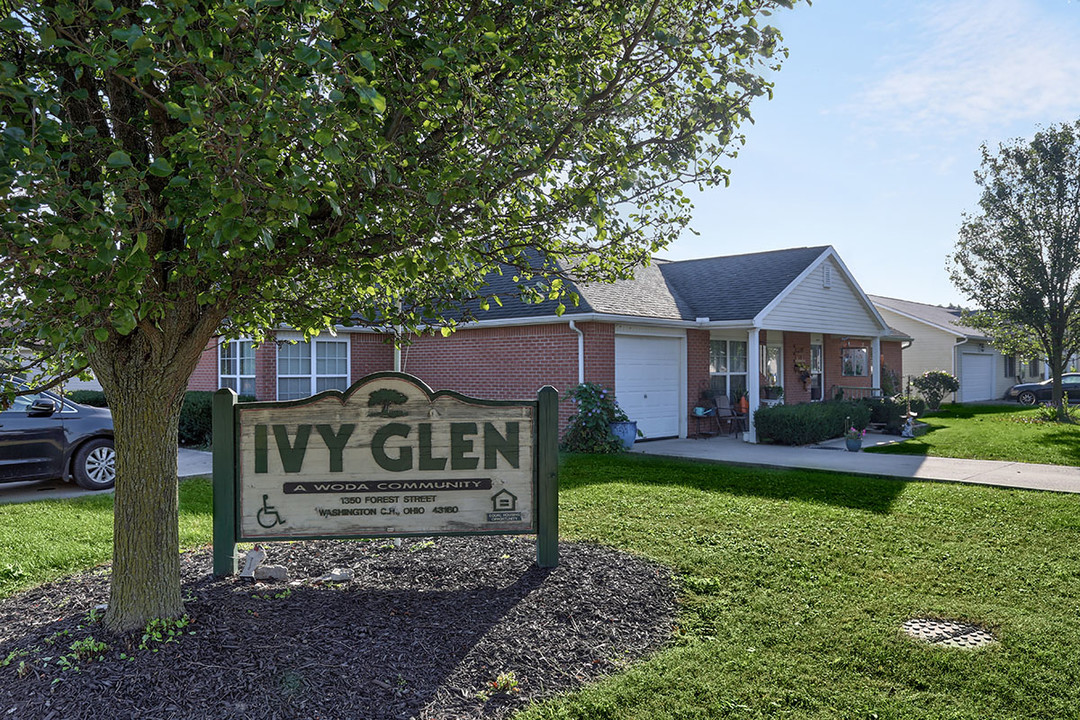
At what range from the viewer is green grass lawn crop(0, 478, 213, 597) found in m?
5.89

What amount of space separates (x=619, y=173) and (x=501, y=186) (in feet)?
2.22

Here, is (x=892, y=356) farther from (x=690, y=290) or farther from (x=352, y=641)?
(x=352, y=641)

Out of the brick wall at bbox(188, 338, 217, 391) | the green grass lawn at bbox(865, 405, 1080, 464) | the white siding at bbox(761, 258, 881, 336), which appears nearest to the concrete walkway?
the green grass lawn at bbox(865, 405, 1080, 464)

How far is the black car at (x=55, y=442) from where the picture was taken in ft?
31.1

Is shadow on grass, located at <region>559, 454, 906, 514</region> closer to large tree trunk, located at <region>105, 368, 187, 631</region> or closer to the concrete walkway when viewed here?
the concrete walkway

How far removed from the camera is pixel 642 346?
15.3 m

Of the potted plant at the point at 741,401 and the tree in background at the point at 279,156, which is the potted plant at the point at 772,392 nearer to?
the potted plant at the point at 741,401

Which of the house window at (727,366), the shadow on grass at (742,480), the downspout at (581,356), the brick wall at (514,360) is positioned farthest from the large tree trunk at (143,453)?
the house window at (727,366)

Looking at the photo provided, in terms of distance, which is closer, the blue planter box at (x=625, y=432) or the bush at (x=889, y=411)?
the blue planter box at (x=625, y=432)

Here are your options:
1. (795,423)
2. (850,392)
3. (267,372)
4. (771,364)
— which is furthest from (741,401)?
(267,372)

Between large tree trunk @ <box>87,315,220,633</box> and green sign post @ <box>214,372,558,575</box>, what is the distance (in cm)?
76

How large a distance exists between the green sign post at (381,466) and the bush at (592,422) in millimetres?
7575

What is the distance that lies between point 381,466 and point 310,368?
12.1 meters

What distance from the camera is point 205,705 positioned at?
348 cm
